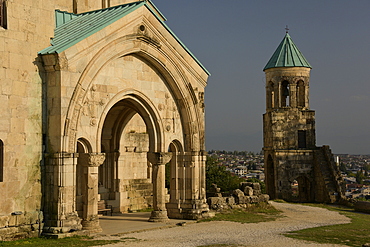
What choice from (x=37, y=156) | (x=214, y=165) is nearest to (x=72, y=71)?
(x=37, y=156)

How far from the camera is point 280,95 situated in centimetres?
4272

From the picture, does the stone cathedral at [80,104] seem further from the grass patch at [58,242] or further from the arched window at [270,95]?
the arched window at [270,95]

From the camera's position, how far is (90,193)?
16.9 meters

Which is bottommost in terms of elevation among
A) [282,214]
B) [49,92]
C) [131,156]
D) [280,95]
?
[282,214]

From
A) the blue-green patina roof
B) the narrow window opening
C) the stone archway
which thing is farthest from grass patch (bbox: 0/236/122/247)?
the narrow window opening

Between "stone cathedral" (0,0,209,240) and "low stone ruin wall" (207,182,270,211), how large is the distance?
1.47 m

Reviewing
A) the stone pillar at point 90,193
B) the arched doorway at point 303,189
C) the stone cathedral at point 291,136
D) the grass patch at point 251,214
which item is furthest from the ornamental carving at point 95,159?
the arched doorway at point 303,189

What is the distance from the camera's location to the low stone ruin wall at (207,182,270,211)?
22.3 m

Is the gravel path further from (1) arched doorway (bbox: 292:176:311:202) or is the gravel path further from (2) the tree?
(2) the tree

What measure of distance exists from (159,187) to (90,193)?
11.4ft

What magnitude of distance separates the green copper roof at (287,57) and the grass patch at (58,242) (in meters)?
29.9

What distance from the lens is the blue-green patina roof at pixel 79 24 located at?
16.2 meters

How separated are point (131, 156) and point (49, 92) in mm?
8325

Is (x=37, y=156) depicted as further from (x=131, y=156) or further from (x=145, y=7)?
(x=131, y=156)
